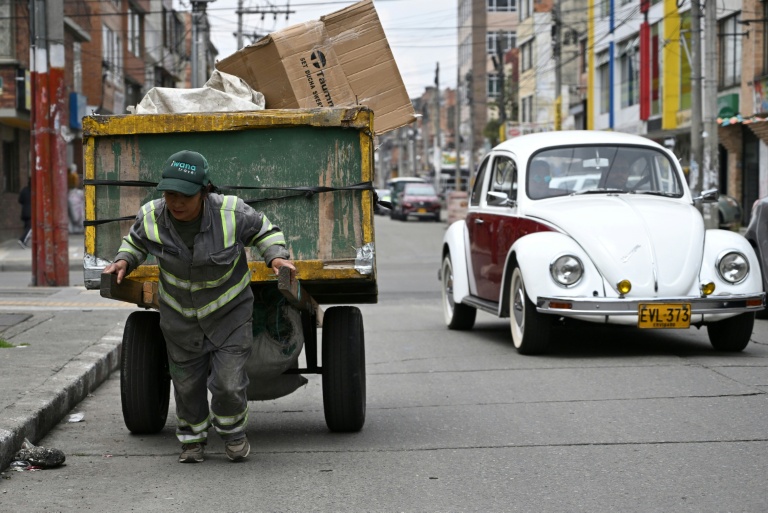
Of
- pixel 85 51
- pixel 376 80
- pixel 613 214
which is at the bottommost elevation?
pixel 613 214

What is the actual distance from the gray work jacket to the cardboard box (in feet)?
5.39

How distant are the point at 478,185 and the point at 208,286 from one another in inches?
265

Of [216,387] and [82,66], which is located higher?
[82,66]

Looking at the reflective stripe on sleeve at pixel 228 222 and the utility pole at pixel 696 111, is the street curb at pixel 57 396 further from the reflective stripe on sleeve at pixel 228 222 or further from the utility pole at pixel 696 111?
the utility pole at pixel 696 111

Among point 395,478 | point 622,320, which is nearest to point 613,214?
point 622,320

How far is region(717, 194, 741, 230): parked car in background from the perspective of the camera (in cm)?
2930

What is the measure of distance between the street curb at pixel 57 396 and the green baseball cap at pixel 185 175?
1521 millimetres

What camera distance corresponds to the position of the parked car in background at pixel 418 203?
180ft

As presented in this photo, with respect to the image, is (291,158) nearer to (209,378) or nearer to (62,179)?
(209,378)

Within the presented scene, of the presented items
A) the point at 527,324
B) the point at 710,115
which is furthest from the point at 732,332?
the point at 710,115

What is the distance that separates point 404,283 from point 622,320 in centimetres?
1051

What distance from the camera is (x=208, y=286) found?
5.72 m

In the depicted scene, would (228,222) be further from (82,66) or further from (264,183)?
(82,66)

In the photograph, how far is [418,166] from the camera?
139500 mm
